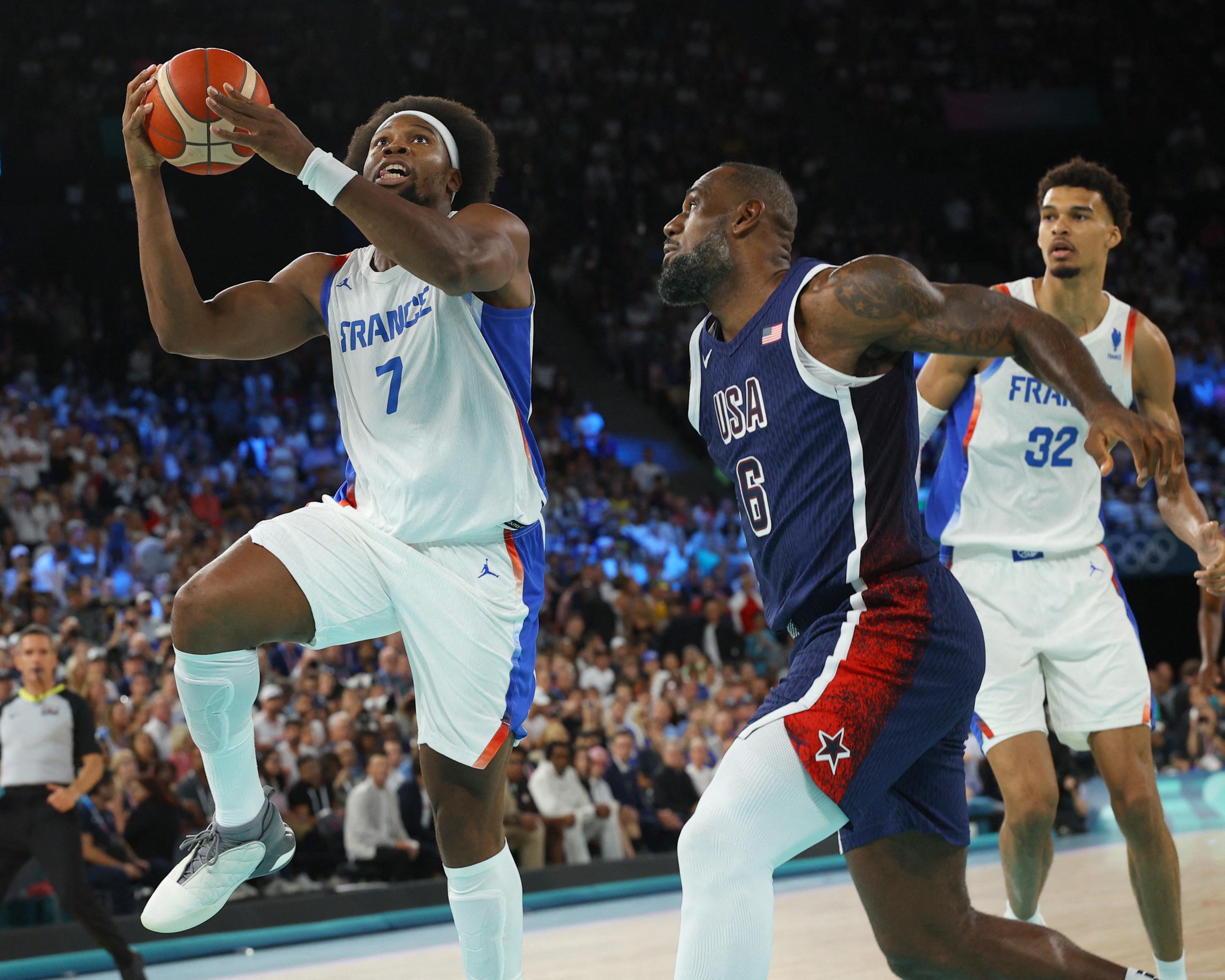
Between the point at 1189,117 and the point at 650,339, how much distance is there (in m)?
10.9

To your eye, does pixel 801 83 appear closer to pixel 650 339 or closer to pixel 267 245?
pixel 650 339

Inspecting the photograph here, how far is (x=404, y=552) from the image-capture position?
387 cm

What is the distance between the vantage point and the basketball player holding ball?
3.72 metres

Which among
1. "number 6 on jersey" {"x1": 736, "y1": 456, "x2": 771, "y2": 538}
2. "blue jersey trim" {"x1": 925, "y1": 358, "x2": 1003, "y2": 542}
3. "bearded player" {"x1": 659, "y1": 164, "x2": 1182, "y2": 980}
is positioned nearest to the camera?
"bearded player" {"x1": 659, "y1": 164, "x2": 1182, "y2": 980}

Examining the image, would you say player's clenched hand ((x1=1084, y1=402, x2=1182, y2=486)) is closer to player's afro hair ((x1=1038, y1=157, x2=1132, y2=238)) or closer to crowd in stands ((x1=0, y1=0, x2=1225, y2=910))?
player's afro hair ((x1=1038, y1=157, x2=1132, y2=238))

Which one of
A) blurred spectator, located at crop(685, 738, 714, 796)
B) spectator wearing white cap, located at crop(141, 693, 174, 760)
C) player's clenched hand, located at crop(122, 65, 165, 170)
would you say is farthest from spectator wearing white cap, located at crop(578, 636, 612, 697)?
player's clenched hand, located at crop(122, 65, 165, 170)

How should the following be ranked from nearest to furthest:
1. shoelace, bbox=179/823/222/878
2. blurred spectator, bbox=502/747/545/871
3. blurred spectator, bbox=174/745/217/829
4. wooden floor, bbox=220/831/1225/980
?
shoelace, bbox=179/823/222/878 → wooden floor, bbox=220/831/1225/980 → blurred spectator, bbox=174/745/217/829 → blurred spectator, bbox=502/747/545/871

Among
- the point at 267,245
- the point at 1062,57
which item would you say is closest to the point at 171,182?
the point at 267,245

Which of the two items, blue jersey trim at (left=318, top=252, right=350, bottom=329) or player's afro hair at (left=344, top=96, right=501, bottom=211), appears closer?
blue jersey trim at (left=318, top=252, right=350, bottom=329)

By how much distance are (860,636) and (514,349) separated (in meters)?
1.40

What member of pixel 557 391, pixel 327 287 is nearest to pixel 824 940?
pixel 327 287

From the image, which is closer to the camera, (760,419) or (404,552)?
(760,419)

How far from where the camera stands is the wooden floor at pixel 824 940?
243 inches

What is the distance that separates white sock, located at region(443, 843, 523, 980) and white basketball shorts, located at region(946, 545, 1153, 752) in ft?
6.11
